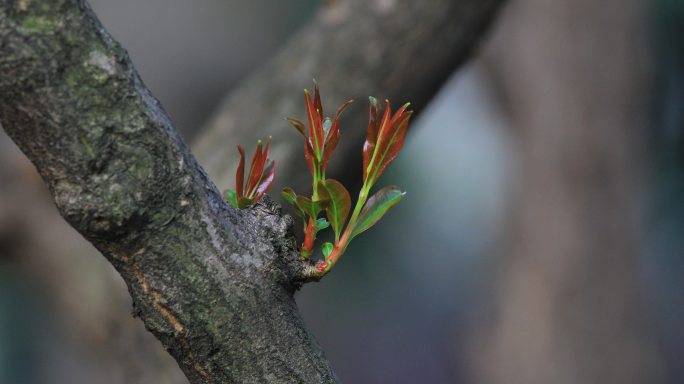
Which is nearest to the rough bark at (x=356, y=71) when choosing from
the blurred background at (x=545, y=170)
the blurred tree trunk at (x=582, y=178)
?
the blurred background at (x=545, y=170)

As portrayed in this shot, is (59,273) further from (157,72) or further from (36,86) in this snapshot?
(157,72)

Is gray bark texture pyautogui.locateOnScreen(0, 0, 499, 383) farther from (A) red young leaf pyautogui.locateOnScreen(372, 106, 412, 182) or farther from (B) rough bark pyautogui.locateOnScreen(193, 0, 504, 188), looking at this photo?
(B) rough bark pyautogui.locateOnScreen(193, 0, 504, 188)

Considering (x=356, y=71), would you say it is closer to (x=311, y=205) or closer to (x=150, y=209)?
(x=311, y=205)

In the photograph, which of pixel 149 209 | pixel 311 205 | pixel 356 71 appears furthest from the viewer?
pixel 356 71

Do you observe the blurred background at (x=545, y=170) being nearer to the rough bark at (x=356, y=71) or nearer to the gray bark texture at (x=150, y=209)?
the rough bark at (x=356, y=71)

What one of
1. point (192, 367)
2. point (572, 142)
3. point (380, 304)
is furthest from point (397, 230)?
point (192, 367)

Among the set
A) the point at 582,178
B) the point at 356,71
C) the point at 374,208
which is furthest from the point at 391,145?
the point at 582,178

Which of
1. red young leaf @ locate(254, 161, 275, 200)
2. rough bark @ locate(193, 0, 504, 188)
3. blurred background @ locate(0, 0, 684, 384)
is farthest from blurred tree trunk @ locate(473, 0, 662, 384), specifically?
red young leaf @ locate(254, 161, 275, 200)
